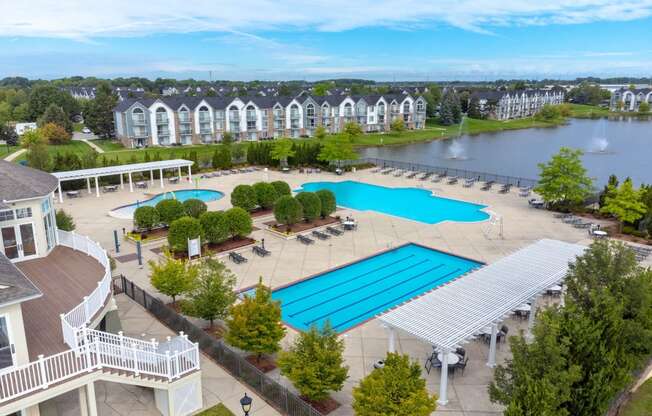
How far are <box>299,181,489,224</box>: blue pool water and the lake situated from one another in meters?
23.5

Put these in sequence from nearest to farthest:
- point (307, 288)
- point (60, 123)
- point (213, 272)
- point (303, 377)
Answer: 1. point (303, 377)
2. point (213, 272)
3. point (307, 288)
4. point (60, 123)

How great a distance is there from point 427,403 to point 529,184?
154 feet

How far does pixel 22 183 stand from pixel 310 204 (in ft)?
57.1

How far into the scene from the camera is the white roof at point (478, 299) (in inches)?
576

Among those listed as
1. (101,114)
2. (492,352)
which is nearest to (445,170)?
(492,352)

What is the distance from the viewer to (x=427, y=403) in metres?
11.2

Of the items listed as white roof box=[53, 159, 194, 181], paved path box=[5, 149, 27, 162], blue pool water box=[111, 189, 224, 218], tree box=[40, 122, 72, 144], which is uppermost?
tree box=[40, 122, 72, 144]

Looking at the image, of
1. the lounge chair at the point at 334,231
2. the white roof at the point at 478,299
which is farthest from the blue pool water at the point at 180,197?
the white roof at the point at 478,299

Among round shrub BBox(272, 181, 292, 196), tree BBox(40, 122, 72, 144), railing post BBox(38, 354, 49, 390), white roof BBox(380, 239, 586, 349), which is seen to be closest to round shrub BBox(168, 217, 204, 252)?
round shrub BBox(272, 181, 292, 196)

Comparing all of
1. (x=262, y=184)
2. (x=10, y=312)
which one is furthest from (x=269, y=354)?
(x=262, y=184)

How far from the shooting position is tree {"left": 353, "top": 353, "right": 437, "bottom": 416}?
1097 centimetres

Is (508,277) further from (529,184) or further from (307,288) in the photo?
(529,184)

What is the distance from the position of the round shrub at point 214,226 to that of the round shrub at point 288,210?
4.10m

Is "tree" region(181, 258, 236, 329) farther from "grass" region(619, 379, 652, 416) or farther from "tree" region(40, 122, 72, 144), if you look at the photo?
"tree" region(40, 122, 72, 144)
